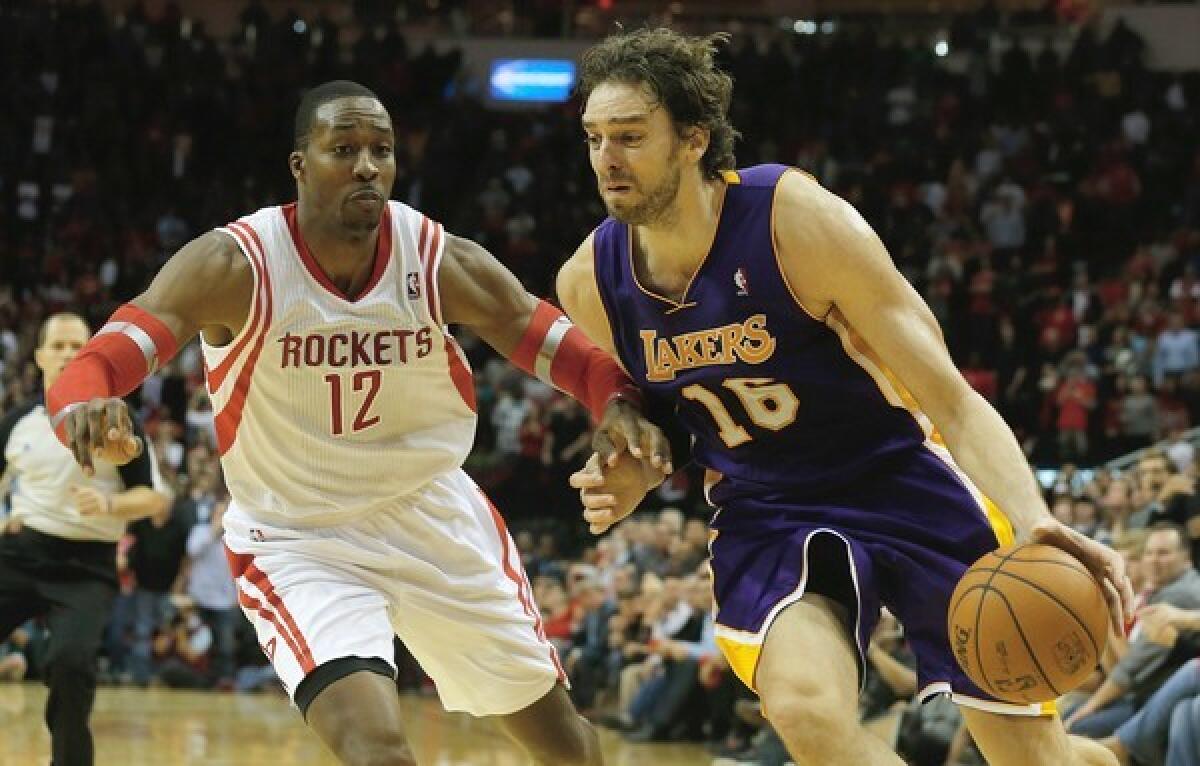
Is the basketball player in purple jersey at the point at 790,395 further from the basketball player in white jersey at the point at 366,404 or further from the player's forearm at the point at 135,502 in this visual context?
the player's forearm at the point at 135,502

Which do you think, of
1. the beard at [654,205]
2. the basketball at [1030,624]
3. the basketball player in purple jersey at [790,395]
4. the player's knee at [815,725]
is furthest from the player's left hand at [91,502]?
the basketball at [1030,624]

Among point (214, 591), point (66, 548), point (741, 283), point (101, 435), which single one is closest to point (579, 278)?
point (741, 283)

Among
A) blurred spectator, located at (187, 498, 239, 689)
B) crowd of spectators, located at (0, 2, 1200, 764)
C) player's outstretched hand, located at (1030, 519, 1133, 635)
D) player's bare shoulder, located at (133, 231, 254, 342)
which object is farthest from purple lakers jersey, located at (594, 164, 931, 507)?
blurred spectator, located at (187, 498, 239, 689)

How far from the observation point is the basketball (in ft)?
12.0

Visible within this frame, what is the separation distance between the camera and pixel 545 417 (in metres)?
15.1

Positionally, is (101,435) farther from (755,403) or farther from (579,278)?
(755,403)

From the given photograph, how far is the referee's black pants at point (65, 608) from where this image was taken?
681cm

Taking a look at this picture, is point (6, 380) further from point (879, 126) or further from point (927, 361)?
point (927, 361)

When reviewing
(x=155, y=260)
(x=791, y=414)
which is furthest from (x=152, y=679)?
(x=791, y=414)

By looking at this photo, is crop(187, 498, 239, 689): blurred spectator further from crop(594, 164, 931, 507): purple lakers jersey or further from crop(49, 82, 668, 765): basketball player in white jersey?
crop(594, 164, 931, 507): purple lakers jersey

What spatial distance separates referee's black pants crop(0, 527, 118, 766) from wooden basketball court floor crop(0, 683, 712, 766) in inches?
62.0

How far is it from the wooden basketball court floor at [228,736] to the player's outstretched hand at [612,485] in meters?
5.19

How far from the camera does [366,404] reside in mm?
4672

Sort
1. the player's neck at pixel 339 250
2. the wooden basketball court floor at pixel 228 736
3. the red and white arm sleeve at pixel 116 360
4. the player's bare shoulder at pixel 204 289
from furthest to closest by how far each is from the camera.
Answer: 1. the wooden basketball court floor at pixel 228 736
2. the player's neck at pixel 339 250
3. the player's bare shoulder at pixel 204 289
4. the red and white arm sleeve at pixel 116 360
